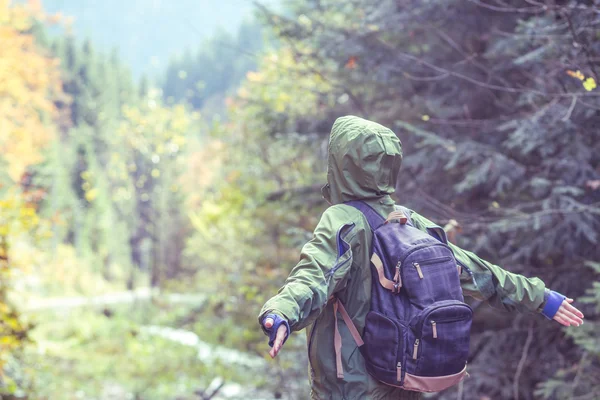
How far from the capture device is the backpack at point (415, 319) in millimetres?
2275

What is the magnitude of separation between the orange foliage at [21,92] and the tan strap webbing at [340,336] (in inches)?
614

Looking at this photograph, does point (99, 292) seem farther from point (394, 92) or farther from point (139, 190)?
→ point (394, 92)

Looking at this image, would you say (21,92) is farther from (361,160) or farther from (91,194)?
(361,160)

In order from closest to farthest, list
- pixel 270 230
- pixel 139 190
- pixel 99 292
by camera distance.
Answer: pixel 270 230 < pixel 99 292 < pixel 139 190

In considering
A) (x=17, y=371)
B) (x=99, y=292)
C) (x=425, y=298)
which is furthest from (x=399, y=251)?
(x=99, y=292)

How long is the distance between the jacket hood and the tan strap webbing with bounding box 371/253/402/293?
31 centimetres

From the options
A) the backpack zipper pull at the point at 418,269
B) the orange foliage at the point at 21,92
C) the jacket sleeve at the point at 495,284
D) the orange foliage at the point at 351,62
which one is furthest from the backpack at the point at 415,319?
the orange foliage at the point at 21,92

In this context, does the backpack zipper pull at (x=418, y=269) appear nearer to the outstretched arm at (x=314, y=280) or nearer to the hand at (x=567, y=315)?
the outstretched arm at (x=314, y=280)

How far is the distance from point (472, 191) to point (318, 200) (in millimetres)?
1874

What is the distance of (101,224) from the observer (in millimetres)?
23281

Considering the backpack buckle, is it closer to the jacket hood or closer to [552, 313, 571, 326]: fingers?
the jacket hood

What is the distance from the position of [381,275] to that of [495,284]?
0.63m

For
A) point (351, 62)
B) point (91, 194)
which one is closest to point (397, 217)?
point (351, 62)

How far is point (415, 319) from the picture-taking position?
2273mm
